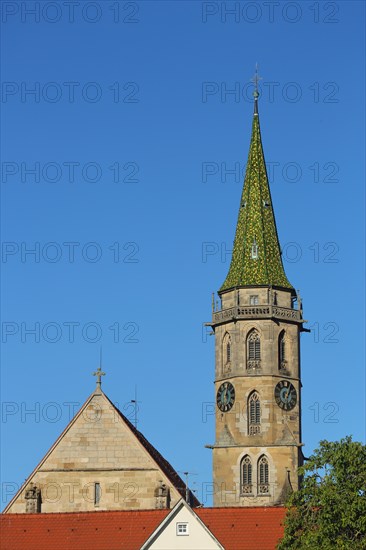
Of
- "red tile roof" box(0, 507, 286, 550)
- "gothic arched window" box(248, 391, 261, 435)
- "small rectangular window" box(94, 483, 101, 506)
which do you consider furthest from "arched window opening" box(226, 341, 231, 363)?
"red tile roof" box(0, 507, 286, 550)

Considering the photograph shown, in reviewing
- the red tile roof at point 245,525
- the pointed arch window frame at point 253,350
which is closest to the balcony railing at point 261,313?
the pointed arch window frame at point 253,350

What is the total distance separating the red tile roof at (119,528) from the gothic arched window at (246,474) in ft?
53.5

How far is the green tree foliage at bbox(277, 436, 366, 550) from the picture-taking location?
238 feet

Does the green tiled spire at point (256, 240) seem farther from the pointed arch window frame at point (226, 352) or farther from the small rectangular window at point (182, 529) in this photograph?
the small rectangular window at point (182, 529)

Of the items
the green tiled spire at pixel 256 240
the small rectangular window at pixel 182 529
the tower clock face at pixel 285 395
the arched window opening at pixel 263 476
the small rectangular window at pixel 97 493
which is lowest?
the small rectangular window at pixel 182 529

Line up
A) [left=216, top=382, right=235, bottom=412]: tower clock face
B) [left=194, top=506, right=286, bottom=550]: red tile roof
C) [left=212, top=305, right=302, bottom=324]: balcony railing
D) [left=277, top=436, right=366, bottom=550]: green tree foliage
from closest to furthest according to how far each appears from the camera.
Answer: [left=277, top=436, right=366, bottom=550]: green tree foliage < [left=194, top=506, right=286, bottom=550]: red tile roof < [left=216, top=382, right=235, bottom=412]: tower clock face < [left=212, top=305, right=302, bottom=324]: balcony railing

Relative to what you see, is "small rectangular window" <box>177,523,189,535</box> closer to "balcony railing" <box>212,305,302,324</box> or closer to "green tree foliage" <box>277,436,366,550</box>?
"green tree foliage" <box>277,436,366,550</box>

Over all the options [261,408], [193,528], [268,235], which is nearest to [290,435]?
[261,408]

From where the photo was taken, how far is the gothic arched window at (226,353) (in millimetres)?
104562

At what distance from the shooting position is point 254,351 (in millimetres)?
103875

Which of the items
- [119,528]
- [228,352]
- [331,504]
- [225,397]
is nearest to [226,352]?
[228,352]

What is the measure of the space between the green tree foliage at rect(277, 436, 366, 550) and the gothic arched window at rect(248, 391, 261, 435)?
86.6 feet

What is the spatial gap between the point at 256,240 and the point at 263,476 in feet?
45.3

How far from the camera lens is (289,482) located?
330 ft
